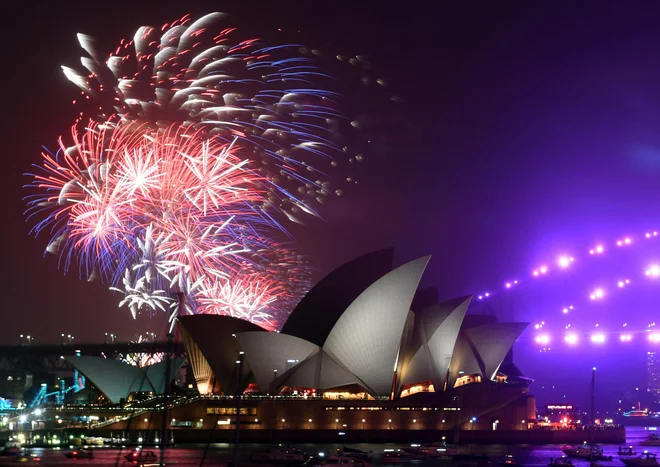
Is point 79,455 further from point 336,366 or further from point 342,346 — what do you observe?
point 336,366

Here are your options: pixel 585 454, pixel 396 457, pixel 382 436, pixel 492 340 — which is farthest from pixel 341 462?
pixel 492 340

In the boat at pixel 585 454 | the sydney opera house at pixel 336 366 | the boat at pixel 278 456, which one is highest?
the sydney opera house at pixel 336 366

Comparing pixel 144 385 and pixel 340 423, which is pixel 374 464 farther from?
pixel 144 385

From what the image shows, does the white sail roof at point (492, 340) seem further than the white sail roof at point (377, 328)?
Yes

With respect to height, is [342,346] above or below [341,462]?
above

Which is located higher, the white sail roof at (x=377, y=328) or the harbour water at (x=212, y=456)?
the white sail roof at (x=377, y=328)

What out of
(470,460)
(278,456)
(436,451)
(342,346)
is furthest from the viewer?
(342,346)

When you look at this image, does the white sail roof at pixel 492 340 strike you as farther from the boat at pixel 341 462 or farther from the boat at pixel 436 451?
the boat at pixel 341 462

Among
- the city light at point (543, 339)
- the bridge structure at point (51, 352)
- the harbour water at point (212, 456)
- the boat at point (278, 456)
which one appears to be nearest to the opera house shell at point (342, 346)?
the harbour water at point (212, 456)

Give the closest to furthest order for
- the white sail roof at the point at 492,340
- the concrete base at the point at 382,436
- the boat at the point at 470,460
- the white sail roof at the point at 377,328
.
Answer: the boat at the point at 470,460 < the white sail roof at the point at 377,328 < the concrete base at the point at 382,436 < the white sail roof at the point at 492,340

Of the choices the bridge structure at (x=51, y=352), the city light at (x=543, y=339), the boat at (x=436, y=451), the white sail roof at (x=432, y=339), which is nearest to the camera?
the boat at (x=436, y=451)
